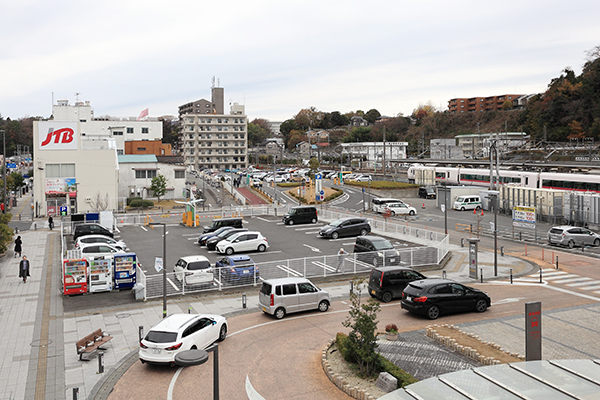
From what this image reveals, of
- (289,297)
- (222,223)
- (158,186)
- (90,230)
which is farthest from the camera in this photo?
(158,186)

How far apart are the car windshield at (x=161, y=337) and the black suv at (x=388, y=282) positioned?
9828 millimetres

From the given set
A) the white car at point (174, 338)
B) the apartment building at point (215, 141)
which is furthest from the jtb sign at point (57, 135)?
the apartment building at point (215, 141)

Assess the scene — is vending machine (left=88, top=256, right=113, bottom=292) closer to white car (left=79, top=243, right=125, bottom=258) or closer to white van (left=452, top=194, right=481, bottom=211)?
white car (left=79, top=243, right=125, bottom=258)

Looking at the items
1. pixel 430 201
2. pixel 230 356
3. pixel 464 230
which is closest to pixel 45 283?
pixel 230 356

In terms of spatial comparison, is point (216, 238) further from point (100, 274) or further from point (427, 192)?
point (427, 192)

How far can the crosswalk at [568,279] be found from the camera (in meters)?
22.9

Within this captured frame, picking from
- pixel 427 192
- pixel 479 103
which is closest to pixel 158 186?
pixel 427 192

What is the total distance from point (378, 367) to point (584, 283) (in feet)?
53.2

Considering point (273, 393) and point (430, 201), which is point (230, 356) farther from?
point (430, 201)

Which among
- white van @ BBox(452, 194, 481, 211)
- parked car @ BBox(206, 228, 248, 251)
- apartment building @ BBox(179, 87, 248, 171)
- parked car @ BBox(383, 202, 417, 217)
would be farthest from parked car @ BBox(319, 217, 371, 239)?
apartment building @ BBox(179, 87, 248, 171)

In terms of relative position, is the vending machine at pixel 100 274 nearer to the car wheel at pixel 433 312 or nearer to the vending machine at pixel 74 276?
the vending machine at pixel 74 276

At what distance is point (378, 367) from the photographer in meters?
12.4

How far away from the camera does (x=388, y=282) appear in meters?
20.7

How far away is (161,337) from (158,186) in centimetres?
5358
